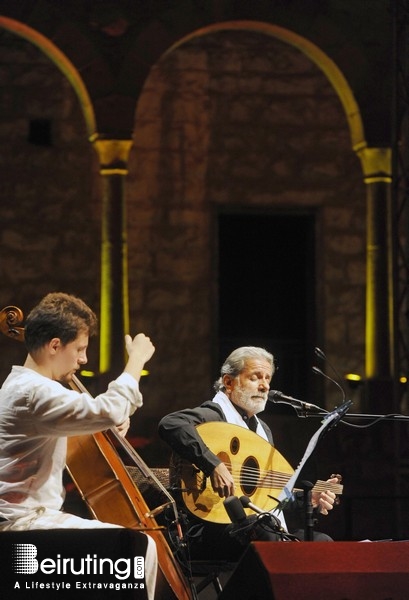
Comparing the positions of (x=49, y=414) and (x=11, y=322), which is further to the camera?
(x=11, y=322)

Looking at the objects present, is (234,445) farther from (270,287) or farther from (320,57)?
(270,287)

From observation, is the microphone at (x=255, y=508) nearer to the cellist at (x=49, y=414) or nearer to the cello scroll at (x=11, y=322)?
the cellist at (x=49, y=414)

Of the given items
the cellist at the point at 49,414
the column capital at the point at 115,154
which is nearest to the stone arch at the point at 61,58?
the column capital at the point at 115,154

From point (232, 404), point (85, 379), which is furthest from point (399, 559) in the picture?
point (85, 379)

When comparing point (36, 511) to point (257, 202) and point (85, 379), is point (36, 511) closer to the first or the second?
point (85, 379)

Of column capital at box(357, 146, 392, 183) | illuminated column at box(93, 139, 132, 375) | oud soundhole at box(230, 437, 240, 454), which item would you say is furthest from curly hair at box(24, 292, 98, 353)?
column capital at box(357, 146, 392, 183)

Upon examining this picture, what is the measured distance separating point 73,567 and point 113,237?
6986mm

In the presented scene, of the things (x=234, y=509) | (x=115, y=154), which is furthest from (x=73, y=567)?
(x=115, y=154)

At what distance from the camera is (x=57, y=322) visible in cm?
401

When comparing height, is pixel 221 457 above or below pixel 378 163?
below

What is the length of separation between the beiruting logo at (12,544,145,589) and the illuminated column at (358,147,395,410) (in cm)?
721

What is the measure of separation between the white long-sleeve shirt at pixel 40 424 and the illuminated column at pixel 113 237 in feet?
21.1

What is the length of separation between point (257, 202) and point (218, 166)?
0.54 m

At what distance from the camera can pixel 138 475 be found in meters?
4.98
